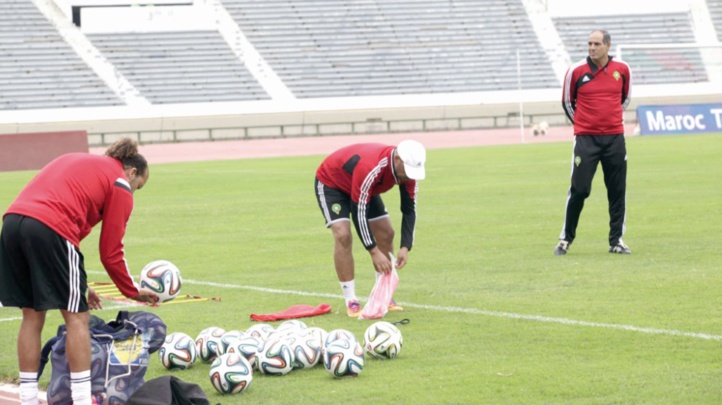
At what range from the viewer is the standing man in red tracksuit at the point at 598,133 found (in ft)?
47.3

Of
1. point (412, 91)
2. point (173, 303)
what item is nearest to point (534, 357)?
point (173, 303)

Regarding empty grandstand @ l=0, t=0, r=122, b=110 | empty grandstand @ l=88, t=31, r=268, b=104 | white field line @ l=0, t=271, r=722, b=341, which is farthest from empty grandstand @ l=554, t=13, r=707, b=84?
white field line @ l=0, t=271, r=722, b=341

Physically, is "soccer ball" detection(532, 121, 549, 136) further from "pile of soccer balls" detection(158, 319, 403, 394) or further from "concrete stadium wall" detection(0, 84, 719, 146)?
"pile of soccer balls" detection(158, 319, 403, 394)

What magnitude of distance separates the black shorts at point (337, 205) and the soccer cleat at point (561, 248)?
12.4 feet

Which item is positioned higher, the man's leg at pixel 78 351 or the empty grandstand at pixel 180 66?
the empty grandstand at pixel 180 66

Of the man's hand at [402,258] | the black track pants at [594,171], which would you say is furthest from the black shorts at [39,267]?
the black track pants at [594,171]

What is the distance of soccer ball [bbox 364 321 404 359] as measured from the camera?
8.81 metres

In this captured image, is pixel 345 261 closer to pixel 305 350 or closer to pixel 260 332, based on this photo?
pixel 260 332

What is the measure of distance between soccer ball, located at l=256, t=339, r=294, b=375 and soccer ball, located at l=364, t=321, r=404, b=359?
68cm

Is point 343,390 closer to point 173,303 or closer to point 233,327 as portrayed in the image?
point 233,327

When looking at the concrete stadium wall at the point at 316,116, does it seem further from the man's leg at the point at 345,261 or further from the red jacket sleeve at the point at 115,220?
the red jacket sleeve at the point at 115,220

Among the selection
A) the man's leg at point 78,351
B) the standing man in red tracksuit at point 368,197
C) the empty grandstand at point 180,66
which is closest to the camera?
the man's leg at point 78,351

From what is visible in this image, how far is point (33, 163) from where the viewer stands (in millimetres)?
35438

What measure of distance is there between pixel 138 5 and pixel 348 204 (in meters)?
47.4
